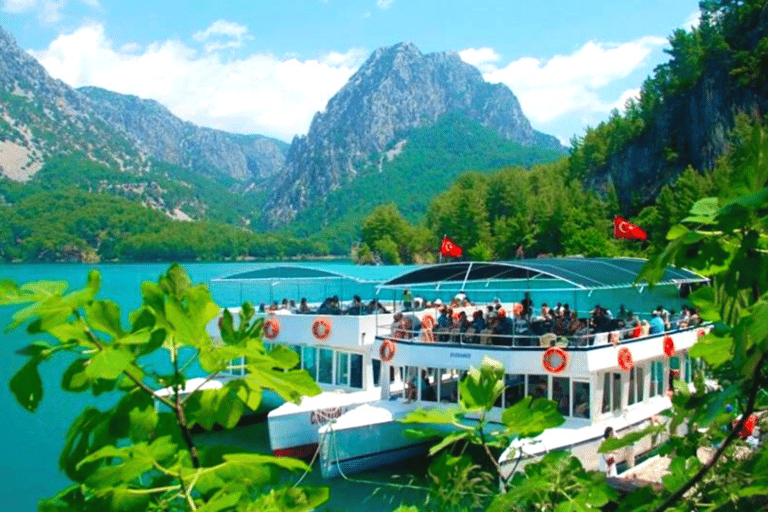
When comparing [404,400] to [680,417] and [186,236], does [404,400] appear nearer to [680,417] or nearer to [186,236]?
[680,417]

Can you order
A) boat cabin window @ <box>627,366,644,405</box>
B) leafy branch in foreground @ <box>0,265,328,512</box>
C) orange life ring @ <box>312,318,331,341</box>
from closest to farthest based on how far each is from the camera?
leafy branch in foreground @ <box>0,265,328,512</box> → boat cabin window @ <box>627,366,644,405</box> → orange life ring @ <box>312,318,331,341</box>

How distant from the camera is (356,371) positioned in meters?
19.6

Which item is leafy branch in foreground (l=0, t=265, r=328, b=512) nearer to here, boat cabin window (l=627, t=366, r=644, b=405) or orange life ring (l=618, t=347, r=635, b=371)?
orange life ring (l=618, t=347, r=635, b=371)

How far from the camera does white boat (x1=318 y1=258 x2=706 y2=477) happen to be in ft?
50.5

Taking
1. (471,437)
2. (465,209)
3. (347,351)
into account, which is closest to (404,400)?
(347,351)

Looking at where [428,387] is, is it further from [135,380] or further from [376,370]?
[135,380]

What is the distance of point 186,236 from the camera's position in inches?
7156

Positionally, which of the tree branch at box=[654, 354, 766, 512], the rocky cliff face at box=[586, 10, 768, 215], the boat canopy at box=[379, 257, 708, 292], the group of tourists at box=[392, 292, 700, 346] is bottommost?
the group of tourists at box=[392, 292, 700, 346]

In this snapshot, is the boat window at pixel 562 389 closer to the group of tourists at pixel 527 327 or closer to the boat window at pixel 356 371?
the group of tourists at pixel 527 327

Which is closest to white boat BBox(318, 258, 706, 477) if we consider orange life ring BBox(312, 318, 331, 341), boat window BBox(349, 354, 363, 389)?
boat window BBox(349, 354, 363, 389)

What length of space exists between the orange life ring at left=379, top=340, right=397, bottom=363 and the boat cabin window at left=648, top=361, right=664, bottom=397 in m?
5.82

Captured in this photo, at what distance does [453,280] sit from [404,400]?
312 cm

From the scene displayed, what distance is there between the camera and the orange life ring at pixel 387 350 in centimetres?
1741

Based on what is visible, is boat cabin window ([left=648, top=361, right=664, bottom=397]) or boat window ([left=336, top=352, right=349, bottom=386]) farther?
boat window ([left=336, top=352, right=349, bottom=386])
